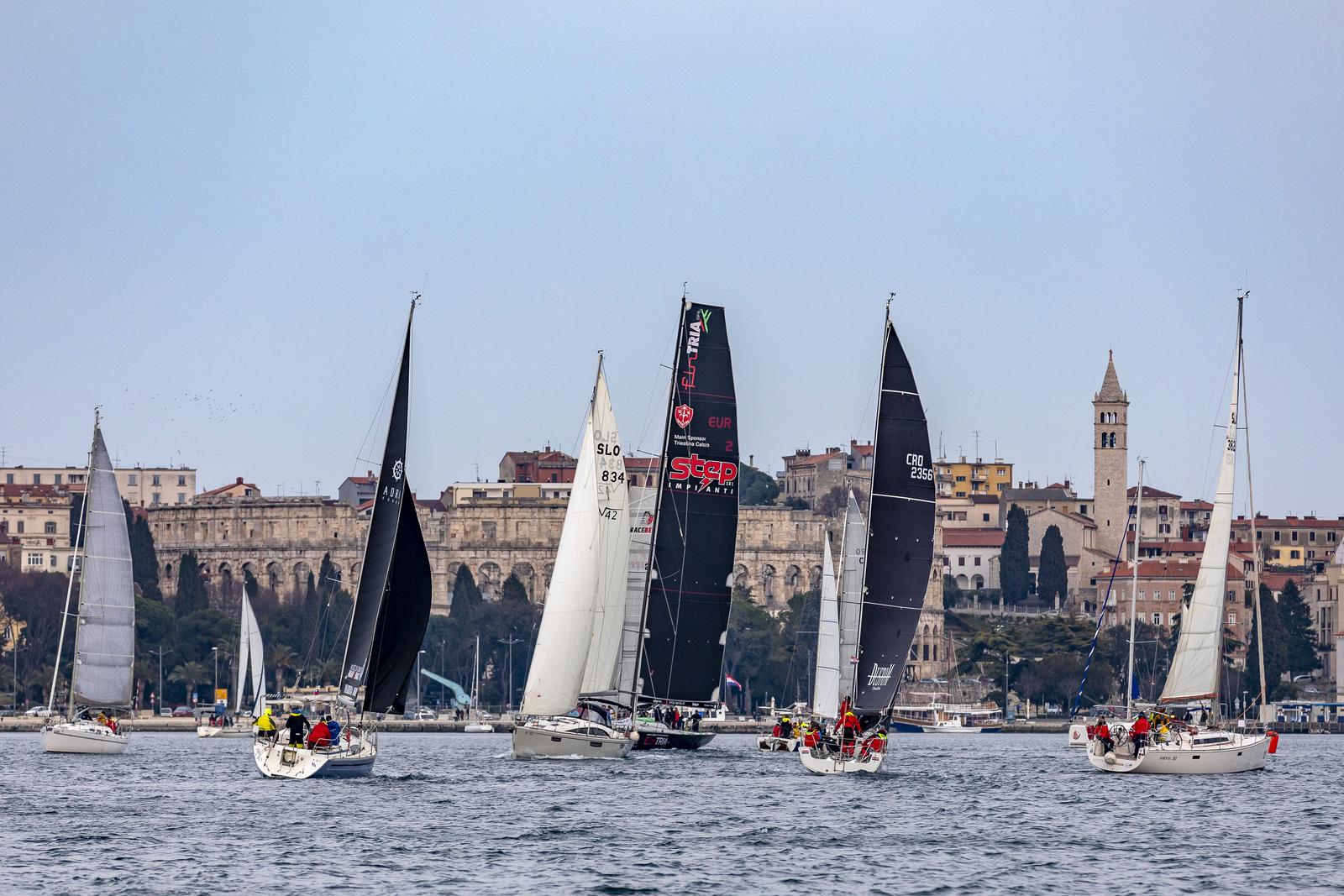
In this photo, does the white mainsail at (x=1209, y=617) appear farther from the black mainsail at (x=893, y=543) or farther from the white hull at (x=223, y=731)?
the white hull at (x=223, y=731)

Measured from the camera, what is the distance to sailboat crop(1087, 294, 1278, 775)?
52.4 m

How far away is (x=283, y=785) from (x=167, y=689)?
82.3m

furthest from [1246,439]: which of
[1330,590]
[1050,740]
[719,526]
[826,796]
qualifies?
[1330,590]

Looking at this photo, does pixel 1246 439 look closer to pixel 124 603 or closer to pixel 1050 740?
pixel 124 603

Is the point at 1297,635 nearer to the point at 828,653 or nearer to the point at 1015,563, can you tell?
the point at 1015,563

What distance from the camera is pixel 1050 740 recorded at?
10344cm

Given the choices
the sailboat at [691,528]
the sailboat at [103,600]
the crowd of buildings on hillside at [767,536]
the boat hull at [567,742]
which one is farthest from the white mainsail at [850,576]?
the crowd of buildings on hillside at [767,536]

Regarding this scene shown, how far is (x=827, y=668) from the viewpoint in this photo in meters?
70.1

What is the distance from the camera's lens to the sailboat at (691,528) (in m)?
56.1

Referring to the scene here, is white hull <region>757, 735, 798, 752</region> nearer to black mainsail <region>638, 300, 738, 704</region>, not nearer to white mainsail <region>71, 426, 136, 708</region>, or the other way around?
black mainsail <region>638, 300, 738, 704</region>

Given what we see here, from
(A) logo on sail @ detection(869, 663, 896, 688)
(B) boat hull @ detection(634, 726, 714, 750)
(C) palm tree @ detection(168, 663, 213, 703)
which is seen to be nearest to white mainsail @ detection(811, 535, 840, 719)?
(B) boat hull @ detection(634, 726, 714, 750)

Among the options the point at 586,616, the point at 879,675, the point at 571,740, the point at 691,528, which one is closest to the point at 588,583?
the point at 586,616

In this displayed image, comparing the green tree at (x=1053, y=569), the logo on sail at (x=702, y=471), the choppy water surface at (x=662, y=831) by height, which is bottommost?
the choppy water surface at (x=662, y=831)

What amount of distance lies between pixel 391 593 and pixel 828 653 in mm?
26273
